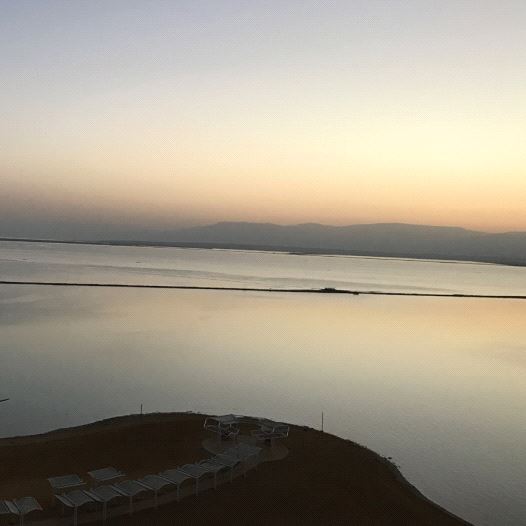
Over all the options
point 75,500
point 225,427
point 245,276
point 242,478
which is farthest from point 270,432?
point 245,276

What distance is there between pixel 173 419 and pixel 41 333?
13644 mm

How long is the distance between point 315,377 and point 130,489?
34.5 ft

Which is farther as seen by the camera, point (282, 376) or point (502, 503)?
point (282, 376)

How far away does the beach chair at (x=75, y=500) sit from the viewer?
6.96m

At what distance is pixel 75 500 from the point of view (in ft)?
23.3

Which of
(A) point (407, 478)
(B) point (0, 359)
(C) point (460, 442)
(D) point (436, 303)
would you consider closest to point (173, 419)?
(A) point (407, 478)

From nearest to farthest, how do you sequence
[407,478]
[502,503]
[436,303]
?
1. [502,503]
2. [407,478]
3. [436,303]

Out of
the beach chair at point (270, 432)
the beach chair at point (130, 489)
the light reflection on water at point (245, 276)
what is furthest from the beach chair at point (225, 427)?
the light reflection on water at point (245, 276)

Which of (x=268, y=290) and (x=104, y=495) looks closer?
(x=104, y=495)

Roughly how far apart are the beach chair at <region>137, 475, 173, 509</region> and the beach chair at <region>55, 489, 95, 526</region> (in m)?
0.80

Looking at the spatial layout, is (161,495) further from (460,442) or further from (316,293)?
(316,293)

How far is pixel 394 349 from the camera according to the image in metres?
22.9

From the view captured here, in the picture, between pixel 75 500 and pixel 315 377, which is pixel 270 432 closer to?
pixel 75 500

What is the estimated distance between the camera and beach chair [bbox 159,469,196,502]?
313 inches
